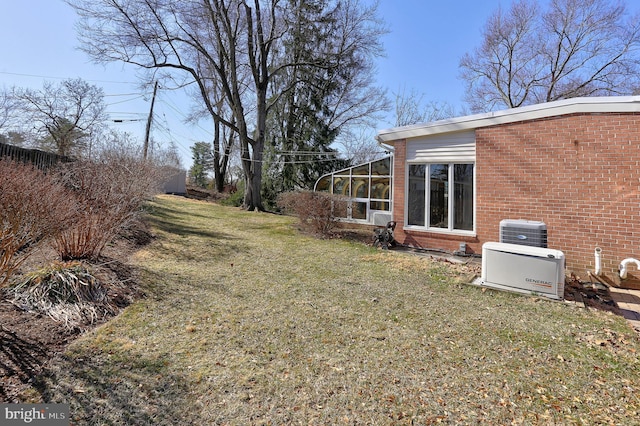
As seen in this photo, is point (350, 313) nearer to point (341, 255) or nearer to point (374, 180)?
point (341, 255)

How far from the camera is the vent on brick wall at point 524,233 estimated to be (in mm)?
5344

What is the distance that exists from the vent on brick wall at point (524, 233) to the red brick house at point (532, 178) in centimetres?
126

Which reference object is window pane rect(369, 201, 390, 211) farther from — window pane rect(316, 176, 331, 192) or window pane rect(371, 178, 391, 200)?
window pane rect(316, 176, 331, 192)

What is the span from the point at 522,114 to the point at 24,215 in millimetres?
8601

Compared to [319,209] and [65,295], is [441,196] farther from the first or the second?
[65,295]

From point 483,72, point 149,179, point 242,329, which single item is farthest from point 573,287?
point 483,72

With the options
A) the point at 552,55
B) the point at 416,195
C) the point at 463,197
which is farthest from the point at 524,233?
the point at 552,55

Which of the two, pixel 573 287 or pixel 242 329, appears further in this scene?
pixel 573 287

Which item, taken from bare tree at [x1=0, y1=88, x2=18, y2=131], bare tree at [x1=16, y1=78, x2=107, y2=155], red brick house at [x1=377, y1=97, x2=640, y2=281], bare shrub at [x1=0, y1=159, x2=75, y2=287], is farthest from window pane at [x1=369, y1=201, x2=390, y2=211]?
bare tree at [x1=0, y1=88, x2=18, y2=131]

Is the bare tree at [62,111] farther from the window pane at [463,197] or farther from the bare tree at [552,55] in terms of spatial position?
the bare tree at [552,55]

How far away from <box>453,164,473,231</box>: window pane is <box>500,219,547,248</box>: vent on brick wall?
182 cm

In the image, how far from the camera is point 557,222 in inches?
246

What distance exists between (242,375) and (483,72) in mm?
24835

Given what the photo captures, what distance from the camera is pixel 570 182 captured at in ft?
20.0
